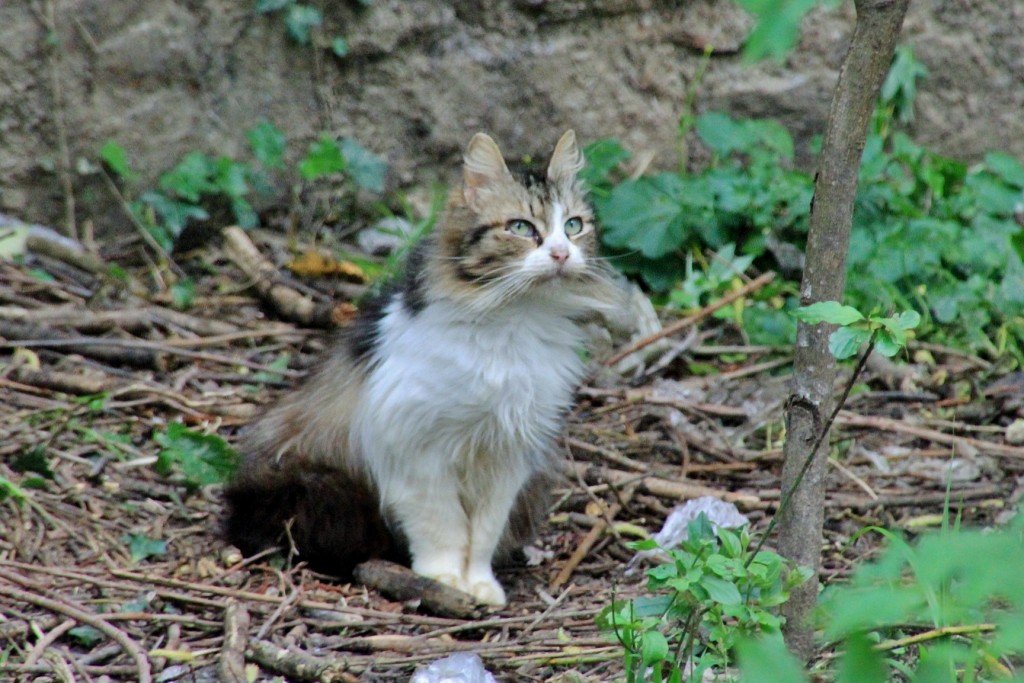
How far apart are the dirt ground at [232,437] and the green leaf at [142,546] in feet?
0.04

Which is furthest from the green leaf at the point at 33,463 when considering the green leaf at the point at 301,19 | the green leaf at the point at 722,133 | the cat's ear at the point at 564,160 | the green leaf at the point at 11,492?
the green leaf at the point at 722,133

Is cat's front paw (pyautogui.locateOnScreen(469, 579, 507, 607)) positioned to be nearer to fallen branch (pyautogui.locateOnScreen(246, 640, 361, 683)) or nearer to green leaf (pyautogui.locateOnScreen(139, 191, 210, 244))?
fallen branch (pyautogui.locateOnScreen(246, 640, 361, 683))

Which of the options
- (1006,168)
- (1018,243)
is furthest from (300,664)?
(1006,168)

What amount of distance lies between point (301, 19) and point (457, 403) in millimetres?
3211

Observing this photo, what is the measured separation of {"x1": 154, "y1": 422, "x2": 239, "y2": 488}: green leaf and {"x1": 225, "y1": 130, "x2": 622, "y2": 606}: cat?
0.25ft

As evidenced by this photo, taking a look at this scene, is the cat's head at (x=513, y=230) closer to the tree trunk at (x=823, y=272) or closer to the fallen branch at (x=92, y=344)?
the tree trunk at (x=823, y=272)

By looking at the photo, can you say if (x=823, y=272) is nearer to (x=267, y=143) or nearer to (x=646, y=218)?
(x=646, y=218)

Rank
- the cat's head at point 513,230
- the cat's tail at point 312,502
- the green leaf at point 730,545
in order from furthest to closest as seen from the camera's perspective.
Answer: the cat's tail at point 312,502
the cat's head at point 513,230
the green leaf at point 730,545

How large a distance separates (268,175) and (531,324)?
3.00 meters

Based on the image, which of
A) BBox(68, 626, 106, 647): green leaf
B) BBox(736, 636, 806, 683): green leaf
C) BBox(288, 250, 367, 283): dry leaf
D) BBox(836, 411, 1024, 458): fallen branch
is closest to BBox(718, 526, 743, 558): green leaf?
BBox(736, 636, 806, 683): green leaf

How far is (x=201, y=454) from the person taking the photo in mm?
4316

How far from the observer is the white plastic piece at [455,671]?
3.16m

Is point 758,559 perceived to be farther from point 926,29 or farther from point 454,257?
point 926,29

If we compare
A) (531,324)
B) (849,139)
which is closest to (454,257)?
(531,324)
